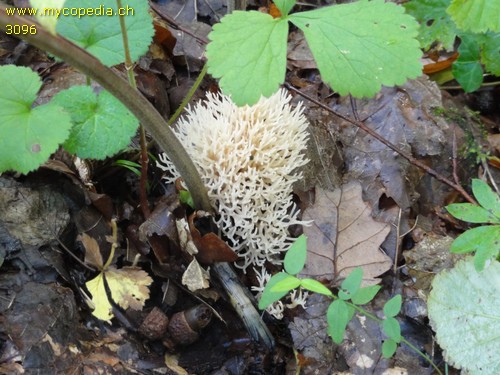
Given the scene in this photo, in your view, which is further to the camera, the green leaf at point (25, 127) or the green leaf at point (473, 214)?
the green leaf at point (473, 214)

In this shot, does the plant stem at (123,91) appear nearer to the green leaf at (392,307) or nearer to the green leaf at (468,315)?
the green leaf at (392,307)

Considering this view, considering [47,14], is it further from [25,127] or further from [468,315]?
[468,315]

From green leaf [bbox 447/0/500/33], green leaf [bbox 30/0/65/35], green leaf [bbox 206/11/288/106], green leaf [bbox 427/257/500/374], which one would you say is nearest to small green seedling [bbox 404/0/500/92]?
green leaf [bbox 447/0/500/33]

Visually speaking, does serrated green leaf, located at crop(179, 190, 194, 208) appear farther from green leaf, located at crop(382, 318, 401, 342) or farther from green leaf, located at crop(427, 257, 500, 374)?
green leaf, located at crop(427, 257, 500, 374)

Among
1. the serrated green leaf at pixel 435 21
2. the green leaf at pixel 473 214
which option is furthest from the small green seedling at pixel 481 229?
the serrated green leaf at pixel 435 21

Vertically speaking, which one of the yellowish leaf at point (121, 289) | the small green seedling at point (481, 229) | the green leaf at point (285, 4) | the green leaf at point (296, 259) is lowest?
the yellowish leaf at point (121, 289)

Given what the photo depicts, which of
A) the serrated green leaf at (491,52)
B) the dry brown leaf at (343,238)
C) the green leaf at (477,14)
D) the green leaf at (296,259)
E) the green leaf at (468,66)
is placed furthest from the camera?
the green leaf at (468,66)

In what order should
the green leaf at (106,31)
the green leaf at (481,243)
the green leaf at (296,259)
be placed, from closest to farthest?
1. the green leaf at (296,259)
2. the green leaf at (106,31)
3. the green leaf at (481,243)
